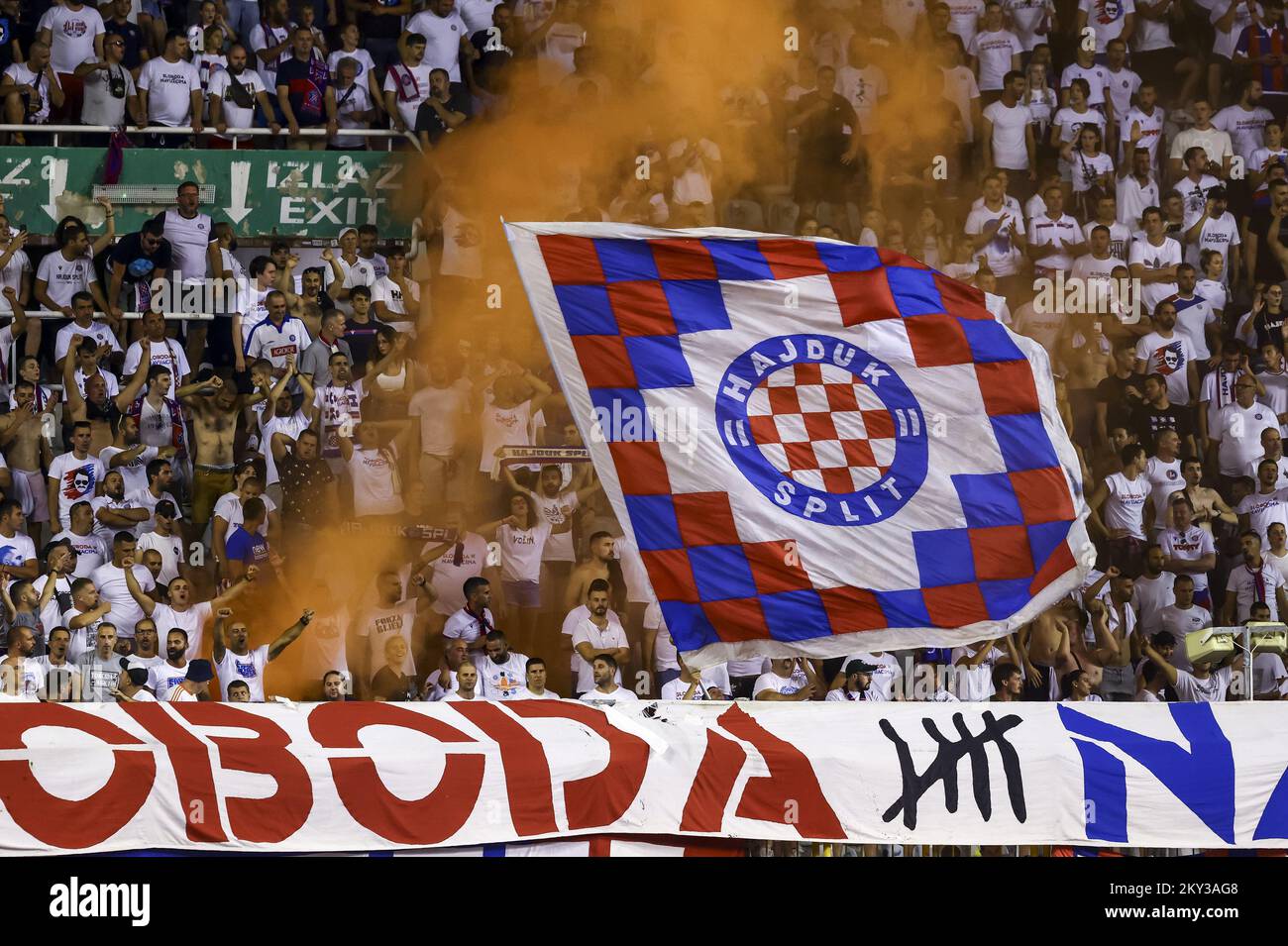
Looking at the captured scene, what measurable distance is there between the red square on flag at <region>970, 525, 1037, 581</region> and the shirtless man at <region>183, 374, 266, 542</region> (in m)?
5.97

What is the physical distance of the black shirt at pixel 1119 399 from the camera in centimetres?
1462

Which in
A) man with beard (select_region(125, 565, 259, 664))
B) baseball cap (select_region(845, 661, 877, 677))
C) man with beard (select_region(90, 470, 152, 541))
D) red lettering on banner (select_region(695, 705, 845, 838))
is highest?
man with beard (select_region(90, 470, 152, 541))

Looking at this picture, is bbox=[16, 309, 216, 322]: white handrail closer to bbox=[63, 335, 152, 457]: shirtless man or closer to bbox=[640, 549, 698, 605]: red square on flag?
bbox=[63, 335, 152, 457]: shirtless man

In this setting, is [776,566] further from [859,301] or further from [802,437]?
[859,301]

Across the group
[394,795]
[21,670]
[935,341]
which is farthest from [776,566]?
[21,670]

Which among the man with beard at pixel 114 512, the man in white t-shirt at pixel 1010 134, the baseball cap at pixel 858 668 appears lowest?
the baseball cap at pixel 858 668

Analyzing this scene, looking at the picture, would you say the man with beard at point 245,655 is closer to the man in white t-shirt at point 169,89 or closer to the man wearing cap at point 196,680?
the man wearing cap at point 196,680

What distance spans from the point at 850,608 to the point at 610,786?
1.81 m

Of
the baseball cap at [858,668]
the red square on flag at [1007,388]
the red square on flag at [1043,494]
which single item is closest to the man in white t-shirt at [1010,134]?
the baseball cap at [858,668]

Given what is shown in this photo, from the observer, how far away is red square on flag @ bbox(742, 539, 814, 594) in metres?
9.38

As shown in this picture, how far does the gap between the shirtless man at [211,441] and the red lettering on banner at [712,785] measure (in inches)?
180

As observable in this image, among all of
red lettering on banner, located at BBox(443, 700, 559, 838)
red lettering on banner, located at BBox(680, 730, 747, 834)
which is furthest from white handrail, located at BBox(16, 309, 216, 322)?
red lettering on banner, located at BBox(680, 730, 747, 834)

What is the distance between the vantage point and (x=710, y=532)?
935 cm

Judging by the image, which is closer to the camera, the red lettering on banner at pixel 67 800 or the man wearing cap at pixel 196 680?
the red lettering on banner at pixel 67 800
